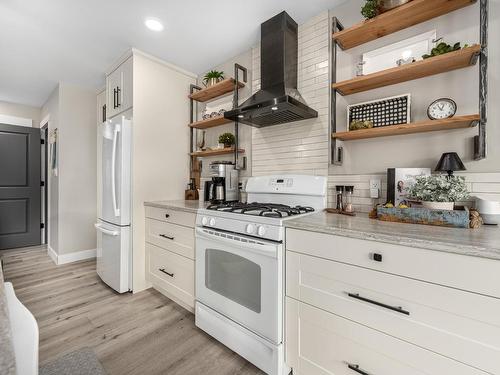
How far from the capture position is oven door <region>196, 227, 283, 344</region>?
4.55ft

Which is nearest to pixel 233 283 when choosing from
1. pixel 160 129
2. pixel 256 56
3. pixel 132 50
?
pixel 160 129

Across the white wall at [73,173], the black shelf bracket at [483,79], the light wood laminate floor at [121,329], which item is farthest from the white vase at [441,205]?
the white wall at [73,173]

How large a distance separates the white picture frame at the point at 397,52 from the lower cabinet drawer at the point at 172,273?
2.05 m

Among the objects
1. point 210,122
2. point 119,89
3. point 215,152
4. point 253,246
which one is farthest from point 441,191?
point 119,89

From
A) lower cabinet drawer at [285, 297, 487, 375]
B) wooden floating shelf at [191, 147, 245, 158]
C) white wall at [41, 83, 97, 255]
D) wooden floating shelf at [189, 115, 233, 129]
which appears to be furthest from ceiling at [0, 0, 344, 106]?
lower cabinet drawer at [285, 297, 487, 375]

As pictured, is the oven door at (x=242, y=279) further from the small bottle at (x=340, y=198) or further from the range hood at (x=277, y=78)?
the range hood at (x=277, y=78)

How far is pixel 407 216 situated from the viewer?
1.33m

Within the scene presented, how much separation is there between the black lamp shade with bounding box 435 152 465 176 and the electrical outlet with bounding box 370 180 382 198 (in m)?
0.38

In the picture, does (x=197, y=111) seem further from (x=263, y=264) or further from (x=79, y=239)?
(x=79, y=239)

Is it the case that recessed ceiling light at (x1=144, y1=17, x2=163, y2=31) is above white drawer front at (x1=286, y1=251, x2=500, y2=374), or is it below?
above

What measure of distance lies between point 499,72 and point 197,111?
107 inches

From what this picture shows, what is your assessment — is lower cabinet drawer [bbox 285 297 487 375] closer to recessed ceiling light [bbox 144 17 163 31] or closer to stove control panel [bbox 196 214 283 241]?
stove control panel [bbox 196 214 283 241]

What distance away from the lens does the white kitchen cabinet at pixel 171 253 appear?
2021 mm

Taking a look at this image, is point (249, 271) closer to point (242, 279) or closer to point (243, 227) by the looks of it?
point (242, 279)
